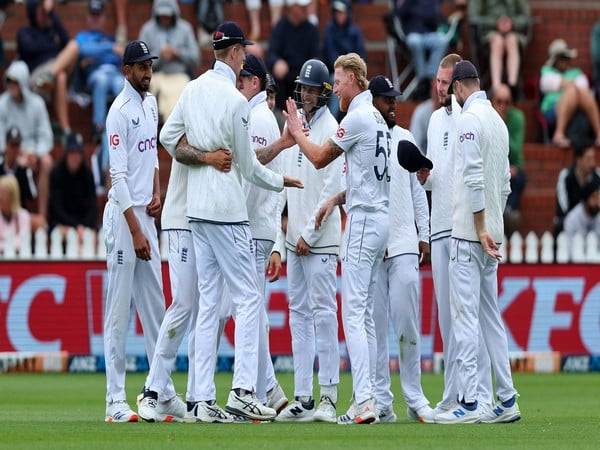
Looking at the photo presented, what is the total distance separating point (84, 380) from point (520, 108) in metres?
9.98

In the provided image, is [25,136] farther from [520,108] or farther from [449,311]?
[449,311]

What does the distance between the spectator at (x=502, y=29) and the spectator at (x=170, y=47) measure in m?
4.84

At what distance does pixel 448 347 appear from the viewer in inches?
549

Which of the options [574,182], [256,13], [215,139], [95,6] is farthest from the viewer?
[256,13]

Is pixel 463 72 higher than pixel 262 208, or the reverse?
pixel 463 72

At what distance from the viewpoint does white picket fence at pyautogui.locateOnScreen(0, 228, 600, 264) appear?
21.4 meters

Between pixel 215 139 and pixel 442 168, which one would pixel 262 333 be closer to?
pixel 215 139

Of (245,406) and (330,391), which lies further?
(330,391)

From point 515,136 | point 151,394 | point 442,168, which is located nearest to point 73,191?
point 515,136

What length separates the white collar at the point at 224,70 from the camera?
12945mm

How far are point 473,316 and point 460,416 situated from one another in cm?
83

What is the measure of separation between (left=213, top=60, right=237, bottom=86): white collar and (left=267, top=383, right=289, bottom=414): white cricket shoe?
9.51ft

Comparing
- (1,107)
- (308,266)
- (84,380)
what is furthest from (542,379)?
(1,107)

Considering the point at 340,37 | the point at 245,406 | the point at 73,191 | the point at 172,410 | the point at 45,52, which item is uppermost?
the point at 340,37
